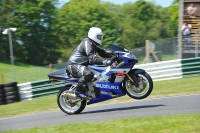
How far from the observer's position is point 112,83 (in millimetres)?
10000

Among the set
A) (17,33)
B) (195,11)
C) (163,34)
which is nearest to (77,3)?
(163,34)

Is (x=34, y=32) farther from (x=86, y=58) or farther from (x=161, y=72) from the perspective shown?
(x=86, y=58)

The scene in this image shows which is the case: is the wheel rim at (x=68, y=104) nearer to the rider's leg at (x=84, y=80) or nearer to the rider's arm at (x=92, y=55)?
the rider's leg at (x=84, y=80)

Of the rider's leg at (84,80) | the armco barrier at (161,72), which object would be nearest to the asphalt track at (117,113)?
the rider's leg at (84,80)

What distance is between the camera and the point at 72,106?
10.4m

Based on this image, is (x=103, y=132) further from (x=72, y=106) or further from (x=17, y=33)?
(x=17, y=33)

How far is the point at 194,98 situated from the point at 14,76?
12325 millimetres

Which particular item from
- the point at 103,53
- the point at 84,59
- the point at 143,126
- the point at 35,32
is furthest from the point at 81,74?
the point at 35,32

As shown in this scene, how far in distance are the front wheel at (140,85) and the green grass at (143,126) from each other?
5.44ft

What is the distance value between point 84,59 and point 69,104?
3.76 ft

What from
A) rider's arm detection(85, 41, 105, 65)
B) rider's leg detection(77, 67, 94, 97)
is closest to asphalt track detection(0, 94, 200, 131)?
rider's leg detection(77, 67, 94, 97)

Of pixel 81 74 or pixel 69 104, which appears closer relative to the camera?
pixel 81 74

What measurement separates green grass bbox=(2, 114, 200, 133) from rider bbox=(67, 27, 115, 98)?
6.61 feet

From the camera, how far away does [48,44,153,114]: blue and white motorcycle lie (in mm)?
9789
